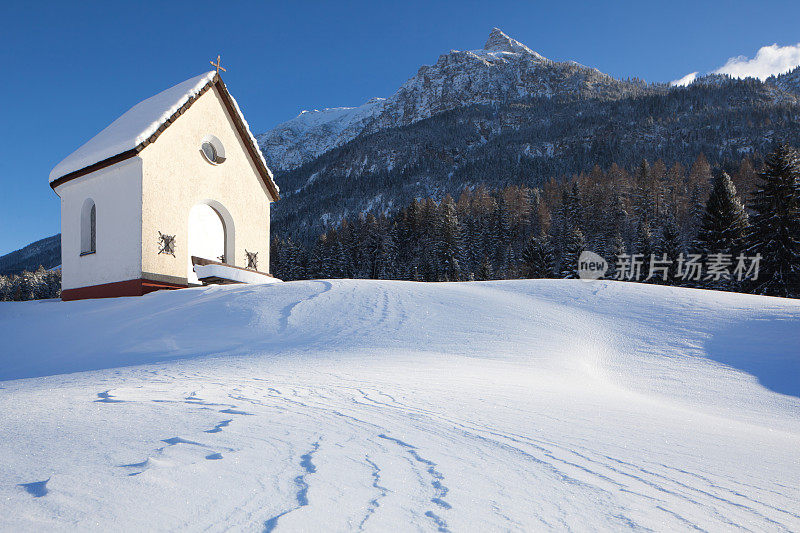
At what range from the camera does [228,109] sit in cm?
1848

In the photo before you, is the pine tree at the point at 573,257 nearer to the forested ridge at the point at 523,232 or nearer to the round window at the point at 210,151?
the forested ridge at the point at 523,232

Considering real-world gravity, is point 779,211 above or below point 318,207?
below

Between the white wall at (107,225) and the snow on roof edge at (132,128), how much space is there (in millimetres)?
495

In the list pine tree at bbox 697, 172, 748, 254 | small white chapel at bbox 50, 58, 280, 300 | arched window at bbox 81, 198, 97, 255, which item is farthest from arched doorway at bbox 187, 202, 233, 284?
pine tree at bbox 697, 172, 748, 254

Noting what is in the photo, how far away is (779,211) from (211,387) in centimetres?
3612

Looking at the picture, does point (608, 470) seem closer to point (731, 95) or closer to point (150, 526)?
point (150, 526)

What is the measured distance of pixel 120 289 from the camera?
49.7 ft

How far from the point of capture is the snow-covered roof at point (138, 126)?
1480 centimetres

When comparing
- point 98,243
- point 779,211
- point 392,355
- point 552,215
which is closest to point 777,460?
point 392,355

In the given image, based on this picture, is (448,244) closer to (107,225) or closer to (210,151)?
(210,151)

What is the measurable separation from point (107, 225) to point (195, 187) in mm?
3175

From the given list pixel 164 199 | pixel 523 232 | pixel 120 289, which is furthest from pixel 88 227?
pixel 523 232

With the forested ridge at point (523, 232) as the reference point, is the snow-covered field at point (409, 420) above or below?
below

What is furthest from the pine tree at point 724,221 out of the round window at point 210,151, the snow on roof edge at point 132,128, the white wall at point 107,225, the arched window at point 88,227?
the arched window at point 88,227
